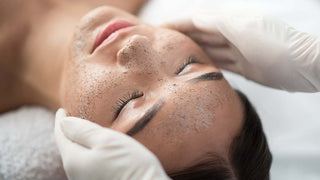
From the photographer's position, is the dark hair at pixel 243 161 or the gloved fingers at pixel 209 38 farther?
the gloved fingers at pixel 209 38

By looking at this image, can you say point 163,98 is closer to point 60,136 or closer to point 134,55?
point 134,55

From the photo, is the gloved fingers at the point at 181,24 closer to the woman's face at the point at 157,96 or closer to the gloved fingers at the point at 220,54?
the gloved fingers at the point at 220,54

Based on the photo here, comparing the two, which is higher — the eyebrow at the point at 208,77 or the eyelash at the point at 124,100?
the eyebrow at the point at 208,77

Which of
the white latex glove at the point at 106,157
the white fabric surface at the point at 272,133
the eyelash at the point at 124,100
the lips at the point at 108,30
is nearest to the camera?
the white latex glove at the point at 106,157

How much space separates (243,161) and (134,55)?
45 cm

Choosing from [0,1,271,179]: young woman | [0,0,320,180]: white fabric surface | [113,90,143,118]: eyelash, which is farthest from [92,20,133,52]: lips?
[0,0,320,180]: white fabric surface

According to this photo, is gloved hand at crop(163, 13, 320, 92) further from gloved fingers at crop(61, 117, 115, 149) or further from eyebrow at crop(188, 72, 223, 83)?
gloved fingers at crop(61, 117, 115, 149)

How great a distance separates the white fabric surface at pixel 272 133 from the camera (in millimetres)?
1321

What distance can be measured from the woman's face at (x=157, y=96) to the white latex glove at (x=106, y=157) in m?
0.07

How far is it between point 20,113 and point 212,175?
83 cm

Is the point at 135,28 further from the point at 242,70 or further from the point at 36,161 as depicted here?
the point at 36,161

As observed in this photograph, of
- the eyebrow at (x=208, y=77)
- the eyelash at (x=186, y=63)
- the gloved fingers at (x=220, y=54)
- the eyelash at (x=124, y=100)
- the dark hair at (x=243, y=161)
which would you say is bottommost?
the dark hair at (x=243, y=161)

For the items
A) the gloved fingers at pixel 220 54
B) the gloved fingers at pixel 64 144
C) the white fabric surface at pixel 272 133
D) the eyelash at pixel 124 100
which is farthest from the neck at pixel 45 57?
the gloved fingers at pixel 220 54

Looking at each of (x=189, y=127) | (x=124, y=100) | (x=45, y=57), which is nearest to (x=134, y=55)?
(x=124, y=100)
